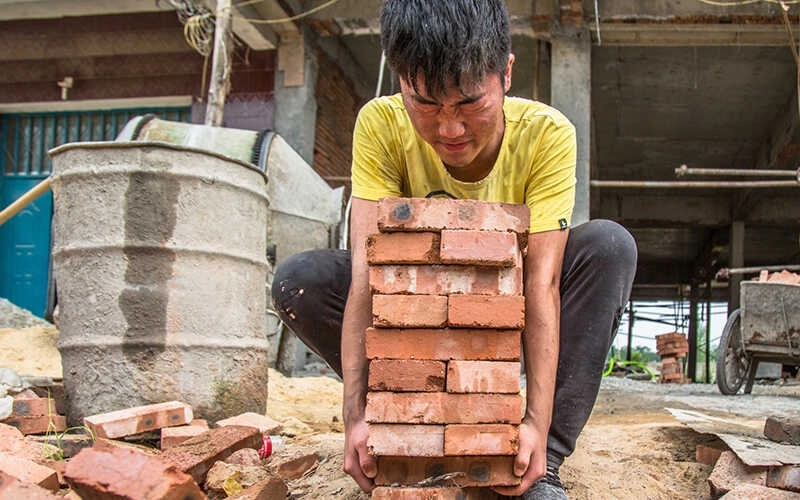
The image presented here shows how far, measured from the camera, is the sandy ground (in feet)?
6.93

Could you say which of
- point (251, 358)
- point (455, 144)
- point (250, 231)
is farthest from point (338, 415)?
point (455, 144)

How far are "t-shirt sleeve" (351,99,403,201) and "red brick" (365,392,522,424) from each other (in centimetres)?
59

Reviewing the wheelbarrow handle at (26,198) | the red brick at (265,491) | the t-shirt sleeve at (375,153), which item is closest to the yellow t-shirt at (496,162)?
the t-shirt sleeve at (375,153)

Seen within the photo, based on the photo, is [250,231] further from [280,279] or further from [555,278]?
[555,278]

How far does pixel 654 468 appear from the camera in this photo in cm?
237

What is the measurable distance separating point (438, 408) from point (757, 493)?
0.89 m

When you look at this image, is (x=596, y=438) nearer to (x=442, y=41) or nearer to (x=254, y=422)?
(x=254, y=422)

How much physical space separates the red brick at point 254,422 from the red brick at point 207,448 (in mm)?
299

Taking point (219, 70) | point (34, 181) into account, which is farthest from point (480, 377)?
point (34, 181)

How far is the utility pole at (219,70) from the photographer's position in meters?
5.30

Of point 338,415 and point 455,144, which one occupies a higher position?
point 455,144

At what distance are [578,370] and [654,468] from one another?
0.72 meters

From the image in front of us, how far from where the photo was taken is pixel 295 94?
6.87 metres

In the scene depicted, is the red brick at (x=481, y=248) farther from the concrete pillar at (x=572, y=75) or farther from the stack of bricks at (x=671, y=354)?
the stack of bricks at (x=671, y=354)
